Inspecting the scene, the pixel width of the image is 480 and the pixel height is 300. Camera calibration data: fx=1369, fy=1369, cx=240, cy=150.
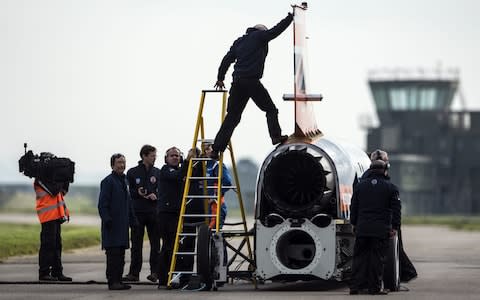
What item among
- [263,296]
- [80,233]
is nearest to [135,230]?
[263,296]

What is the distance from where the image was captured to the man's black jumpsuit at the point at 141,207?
21.6m

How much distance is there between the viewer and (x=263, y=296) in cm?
1775

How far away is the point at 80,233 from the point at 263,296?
19955mm

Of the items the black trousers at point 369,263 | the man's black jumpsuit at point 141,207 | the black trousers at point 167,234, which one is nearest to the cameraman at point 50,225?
the man's black jumpsuit at point 141,207

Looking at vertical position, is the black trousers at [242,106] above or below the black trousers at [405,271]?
above

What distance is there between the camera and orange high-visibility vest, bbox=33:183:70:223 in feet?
70.1

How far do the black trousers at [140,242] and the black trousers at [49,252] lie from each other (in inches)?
46.3

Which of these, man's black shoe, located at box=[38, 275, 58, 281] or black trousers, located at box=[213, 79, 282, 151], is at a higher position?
black trousers, located at box=[213, 79, 282, 151]

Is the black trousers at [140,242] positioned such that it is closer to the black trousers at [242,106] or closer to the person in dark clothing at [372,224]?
the black trousers at [242,106]

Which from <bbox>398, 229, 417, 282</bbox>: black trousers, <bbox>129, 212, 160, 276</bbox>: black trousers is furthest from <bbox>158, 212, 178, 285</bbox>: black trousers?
<bbox>398, 229, 417, 282</bbox>: black trousers

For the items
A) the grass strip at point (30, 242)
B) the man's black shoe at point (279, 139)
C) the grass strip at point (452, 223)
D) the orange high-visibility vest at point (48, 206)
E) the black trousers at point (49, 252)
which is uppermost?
the man's black shoe at point (279, 139)

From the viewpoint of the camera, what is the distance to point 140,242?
21.7 metres

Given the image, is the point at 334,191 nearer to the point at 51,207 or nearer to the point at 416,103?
the point at 51,207

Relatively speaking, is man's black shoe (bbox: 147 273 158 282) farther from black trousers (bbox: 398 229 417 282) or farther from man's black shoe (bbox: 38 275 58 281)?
black trousers (bbox: 398 229 417 282)
